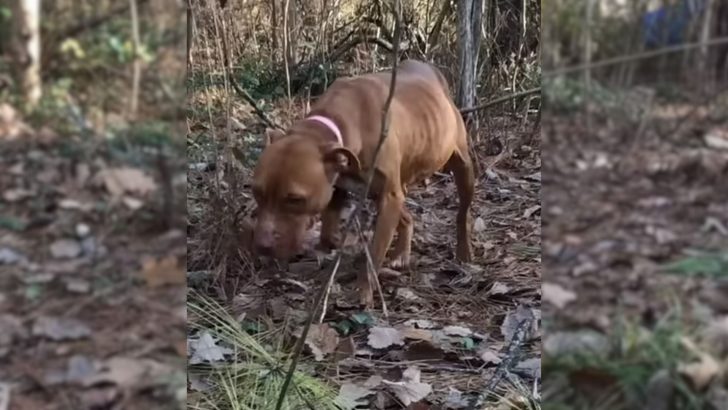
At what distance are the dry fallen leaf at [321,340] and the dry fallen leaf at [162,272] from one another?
1258mm

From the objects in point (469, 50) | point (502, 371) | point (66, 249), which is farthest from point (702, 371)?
point (469, 50)

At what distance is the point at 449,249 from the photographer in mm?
3379

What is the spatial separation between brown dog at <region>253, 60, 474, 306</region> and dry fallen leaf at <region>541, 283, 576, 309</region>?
1185mm

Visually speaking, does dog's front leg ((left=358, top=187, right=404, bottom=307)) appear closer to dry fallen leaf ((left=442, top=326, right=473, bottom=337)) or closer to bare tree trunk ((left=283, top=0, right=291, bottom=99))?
dry fallen leaf ((left=442, top=326, right=473, bottom=337))

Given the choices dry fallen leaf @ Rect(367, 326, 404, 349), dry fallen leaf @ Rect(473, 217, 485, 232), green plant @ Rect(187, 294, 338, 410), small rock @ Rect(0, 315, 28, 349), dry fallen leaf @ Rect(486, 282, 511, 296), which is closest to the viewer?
small rock @ Rect(0, 315, 28, 349)

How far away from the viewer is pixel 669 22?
34.5 inches

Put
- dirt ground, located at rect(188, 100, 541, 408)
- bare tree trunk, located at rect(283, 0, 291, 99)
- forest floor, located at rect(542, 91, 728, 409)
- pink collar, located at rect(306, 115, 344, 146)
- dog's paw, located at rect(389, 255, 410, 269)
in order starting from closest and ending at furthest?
forest floor, located at rect(542, 91, 728, 409) < dirt ground, located at rect(188, 100, 541, 408) < pink collar, located at rect(306, 115, 344, 146) < dog's paw, located at rect(389, 255, 410, 269) < bare tree trunk, located at rect(283, 0, 291, 99)

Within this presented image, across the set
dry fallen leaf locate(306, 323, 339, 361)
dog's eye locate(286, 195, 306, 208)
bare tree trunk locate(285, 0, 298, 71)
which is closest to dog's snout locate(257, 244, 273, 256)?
dog's eye locate(286, 195, 306, 208)

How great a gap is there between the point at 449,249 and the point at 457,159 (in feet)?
1.10

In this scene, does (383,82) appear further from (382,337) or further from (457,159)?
(382,337)

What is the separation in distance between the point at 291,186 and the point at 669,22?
1.68m

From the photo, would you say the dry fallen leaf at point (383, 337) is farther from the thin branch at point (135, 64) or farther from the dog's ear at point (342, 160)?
the thin branch at point (135, 64)

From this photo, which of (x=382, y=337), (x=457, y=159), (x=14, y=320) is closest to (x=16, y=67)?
(x=14, y=320)

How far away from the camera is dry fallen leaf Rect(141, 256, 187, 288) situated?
1004 mm
